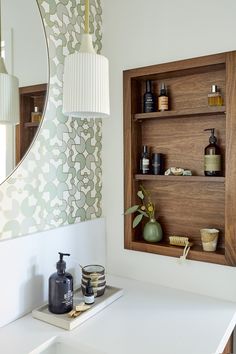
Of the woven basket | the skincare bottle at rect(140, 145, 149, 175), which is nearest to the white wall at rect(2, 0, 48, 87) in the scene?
the skincare bottle at rect(140, 145, 149, 175)

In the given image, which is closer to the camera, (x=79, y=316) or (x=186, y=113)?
(x=79, y=316)

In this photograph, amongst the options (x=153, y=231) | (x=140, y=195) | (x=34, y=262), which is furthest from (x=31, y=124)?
(x=153, y=231)

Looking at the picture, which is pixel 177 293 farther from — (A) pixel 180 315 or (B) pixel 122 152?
(B) pixel 122 152

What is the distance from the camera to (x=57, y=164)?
4.55ft

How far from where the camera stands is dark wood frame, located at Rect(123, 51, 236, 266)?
131 cm

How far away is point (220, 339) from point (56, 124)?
3.46ft

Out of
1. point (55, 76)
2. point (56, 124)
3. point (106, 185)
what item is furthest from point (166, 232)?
point (55, 76)

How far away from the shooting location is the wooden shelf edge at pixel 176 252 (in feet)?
4.49

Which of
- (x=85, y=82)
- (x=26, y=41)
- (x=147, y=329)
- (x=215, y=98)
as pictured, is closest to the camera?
(x=85, y=82)

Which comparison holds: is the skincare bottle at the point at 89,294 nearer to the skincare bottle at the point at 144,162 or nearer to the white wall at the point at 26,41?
the skincare bottle at the point at 144,162

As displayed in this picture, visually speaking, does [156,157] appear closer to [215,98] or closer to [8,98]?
[215,98]

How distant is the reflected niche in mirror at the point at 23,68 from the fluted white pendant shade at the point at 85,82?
0.26 m

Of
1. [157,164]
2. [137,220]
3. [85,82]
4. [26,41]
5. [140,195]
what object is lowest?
[137,220]

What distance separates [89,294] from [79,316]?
12cm
